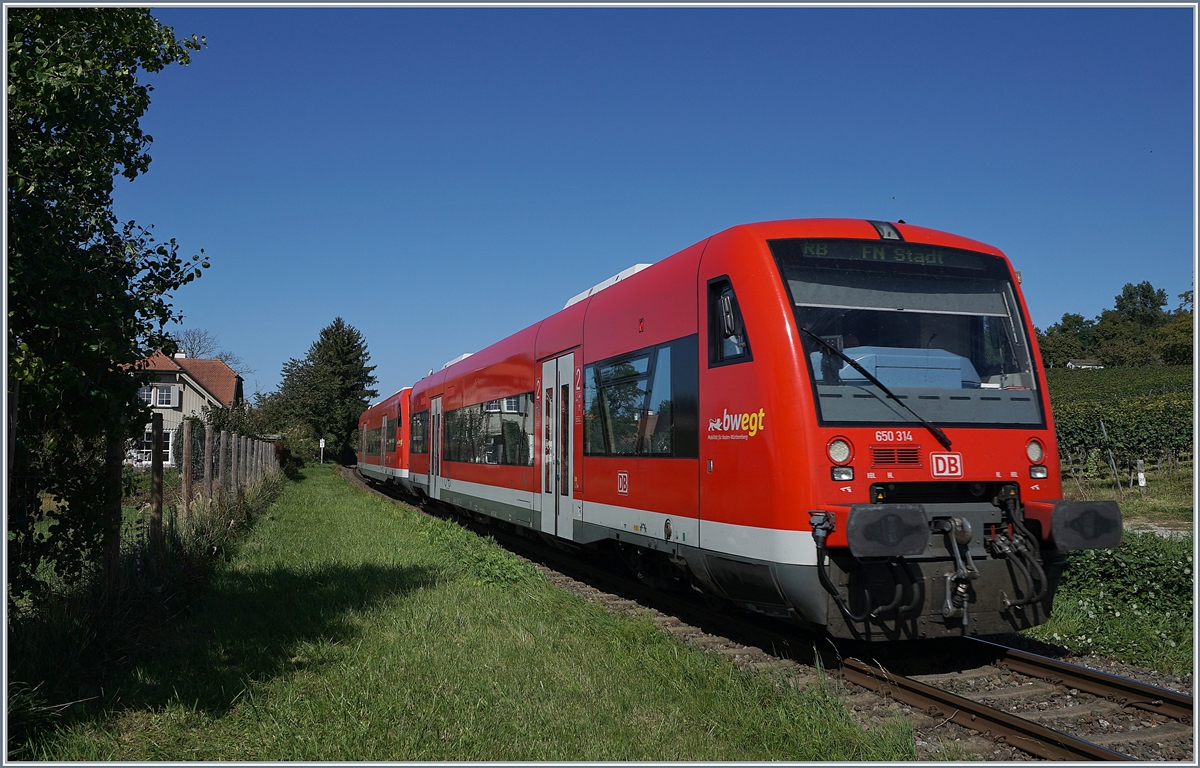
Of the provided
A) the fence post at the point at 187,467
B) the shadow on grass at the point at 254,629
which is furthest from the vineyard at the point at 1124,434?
the fence post at the point at 187,467

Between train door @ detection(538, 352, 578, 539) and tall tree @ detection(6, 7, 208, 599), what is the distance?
5.23 meters

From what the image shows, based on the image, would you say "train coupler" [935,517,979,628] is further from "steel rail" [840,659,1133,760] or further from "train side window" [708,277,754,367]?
"train side window" [708,277,754,367]

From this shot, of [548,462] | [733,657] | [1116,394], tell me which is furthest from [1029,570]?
[1116,394]

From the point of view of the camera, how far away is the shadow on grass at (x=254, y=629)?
18.6ft

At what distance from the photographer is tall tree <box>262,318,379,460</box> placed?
8000 cm

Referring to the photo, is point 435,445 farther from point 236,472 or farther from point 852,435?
point 852,435

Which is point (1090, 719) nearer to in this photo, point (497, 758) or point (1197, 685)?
point (1197, 685)

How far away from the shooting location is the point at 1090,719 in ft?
17.7

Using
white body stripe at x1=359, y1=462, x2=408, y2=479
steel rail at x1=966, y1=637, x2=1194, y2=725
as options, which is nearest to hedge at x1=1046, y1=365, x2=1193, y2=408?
white body stripe at x1=359, y1=462, x2=408, y2=479

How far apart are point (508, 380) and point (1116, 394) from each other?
4153 centimetres

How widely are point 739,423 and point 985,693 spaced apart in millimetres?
2455

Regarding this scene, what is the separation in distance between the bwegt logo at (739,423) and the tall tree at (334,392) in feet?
234

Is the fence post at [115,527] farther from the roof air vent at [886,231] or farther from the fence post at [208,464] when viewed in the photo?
the roof air vent at [886,231]

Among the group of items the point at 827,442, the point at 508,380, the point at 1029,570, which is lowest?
the point at 1029,570
